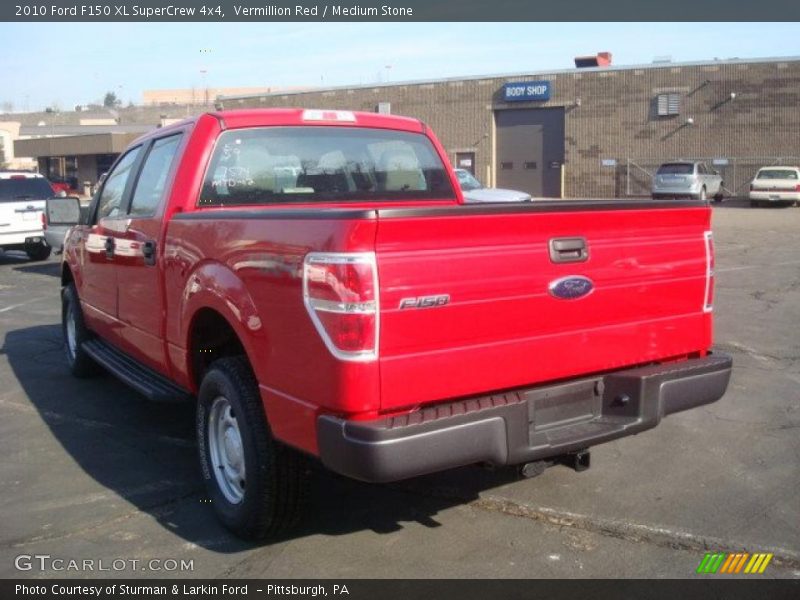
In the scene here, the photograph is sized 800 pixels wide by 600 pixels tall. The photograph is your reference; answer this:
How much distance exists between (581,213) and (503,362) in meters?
0.75

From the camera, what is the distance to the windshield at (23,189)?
16422mm

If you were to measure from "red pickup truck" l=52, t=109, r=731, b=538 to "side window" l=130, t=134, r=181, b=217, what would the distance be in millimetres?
56

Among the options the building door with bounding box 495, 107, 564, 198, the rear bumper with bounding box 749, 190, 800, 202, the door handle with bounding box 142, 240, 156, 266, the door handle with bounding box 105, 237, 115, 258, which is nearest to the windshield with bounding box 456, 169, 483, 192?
the rear bumper with bounding box 749, 190, 800, 202

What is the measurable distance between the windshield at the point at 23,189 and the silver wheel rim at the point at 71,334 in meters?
9.86

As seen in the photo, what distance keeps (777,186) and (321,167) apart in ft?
99.4

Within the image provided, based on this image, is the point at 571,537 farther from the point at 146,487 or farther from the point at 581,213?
the point at 146,487

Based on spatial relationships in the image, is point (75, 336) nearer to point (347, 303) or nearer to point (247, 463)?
point (247, 463)

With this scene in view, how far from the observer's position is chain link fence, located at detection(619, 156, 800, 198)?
37.2m

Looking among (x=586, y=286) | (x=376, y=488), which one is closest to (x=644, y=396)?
(x=586, y=286)

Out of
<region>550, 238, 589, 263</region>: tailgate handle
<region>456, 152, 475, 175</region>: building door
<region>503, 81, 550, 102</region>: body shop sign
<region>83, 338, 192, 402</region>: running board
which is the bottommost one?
<region>83, 338, 192, 402</region>: running board

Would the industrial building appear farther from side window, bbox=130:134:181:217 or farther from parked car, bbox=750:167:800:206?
side window, bbox=130:134:181:217

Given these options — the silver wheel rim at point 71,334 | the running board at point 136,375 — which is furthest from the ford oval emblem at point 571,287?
the silver wheel rim at point 71,334

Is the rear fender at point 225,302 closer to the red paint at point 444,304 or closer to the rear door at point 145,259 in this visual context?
A: the red paint at point 444,304

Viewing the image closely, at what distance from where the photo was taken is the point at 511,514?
436cm
